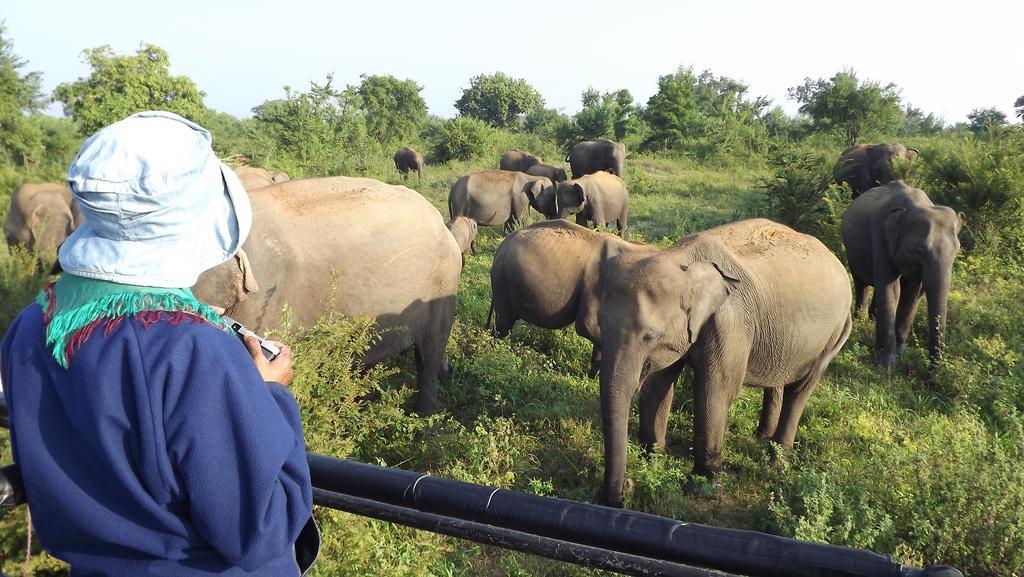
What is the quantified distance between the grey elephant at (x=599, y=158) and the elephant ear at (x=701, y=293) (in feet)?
54.4

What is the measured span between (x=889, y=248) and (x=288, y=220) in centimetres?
696

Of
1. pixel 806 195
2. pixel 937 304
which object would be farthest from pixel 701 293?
pixel 806 195

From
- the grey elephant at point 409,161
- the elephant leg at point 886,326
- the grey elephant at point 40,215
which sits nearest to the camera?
the elephant leg at point 886,326

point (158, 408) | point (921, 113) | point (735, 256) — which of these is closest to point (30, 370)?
point (158, 408)

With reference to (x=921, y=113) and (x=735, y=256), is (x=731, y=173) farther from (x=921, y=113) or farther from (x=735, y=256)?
(x=921, y=113)

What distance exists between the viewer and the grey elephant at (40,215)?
32.9 feet

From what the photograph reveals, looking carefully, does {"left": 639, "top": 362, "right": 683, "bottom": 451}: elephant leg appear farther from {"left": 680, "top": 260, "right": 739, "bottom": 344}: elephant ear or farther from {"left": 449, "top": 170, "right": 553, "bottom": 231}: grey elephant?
{"left": 449, "top": 170, "right": 553, "bottom": 231}: grey elephant

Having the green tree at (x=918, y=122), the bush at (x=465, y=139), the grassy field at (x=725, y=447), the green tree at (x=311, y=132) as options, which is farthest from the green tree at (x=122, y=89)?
the green tree at (x=918, y=122)

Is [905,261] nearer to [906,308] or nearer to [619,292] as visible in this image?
[906,308]

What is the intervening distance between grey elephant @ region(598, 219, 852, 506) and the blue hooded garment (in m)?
3.60

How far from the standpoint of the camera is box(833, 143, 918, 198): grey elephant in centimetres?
1420

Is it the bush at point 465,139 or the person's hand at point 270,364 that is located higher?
the person's hand at point 270,364

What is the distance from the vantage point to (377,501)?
1506 mm

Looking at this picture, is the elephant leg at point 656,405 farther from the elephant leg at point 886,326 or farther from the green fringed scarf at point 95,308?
the green fringed scarf at point 95,308
